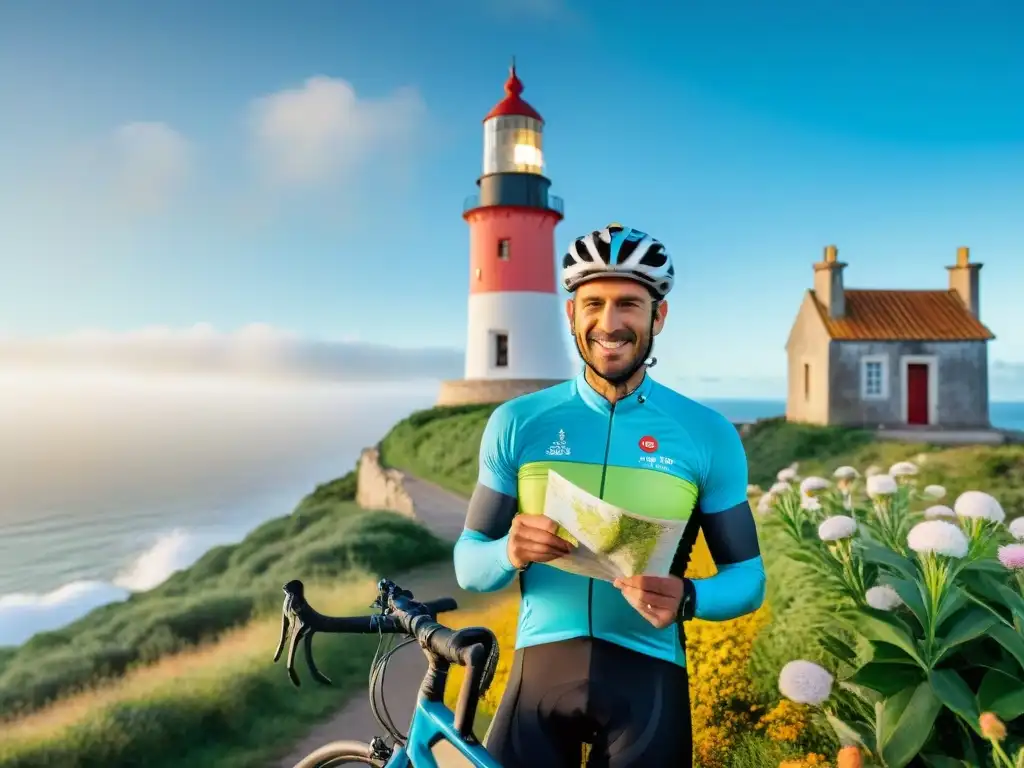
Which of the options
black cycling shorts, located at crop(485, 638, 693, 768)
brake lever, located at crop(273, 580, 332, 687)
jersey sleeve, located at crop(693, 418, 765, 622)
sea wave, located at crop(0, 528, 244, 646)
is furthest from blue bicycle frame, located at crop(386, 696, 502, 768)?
sea wave, located at crop(0, 528, 244, 646)

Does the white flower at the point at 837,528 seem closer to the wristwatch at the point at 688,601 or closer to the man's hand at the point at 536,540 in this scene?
the wristwatch at the point at 688,601

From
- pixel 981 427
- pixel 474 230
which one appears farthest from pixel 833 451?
pixel 474 230

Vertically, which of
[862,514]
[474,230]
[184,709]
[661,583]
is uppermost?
[474,230]

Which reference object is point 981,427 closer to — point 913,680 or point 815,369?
point 815,369

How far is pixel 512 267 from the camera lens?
2559 cm

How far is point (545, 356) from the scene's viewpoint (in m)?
25.9

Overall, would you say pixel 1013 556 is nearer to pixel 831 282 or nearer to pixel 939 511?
pixel 939 511

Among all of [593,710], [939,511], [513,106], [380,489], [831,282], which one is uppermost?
[513,106]

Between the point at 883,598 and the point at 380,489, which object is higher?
the point at 883,598

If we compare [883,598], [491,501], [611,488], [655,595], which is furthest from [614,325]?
[883,598]

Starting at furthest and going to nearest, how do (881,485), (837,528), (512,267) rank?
(512,267), (881,485), (837,528)

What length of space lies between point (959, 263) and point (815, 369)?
486 centimetres

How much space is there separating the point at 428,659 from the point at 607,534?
2.43ft

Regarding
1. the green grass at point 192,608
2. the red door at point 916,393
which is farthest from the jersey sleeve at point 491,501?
the red door at point 916,393
